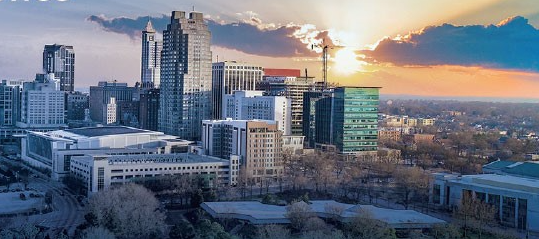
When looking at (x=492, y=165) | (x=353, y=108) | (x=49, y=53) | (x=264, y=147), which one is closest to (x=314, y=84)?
(x=353, y=108)

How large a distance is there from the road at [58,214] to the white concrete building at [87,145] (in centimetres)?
128

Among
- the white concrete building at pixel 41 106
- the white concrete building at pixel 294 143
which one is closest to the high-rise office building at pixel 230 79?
the white concrete building at pixel 294 143

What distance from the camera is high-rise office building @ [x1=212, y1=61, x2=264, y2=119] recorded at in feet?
97.2

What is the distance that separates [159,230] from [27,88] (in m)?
23.9

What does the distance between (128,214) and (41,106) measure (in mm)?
22476

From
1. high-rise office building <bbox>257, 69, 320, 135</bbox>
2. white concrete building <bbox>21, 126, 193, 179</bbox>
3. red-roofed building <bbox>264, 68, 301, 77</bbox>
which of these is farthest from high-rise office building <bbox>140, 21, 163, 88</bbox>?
white concrete building <bbox>21, 126, 193, 179</bbox>

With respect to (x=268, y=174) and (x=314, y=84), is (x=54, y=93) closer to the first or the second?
(x=314, y=84)

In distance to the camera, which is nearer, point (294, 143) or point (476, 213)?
point (476, 213)

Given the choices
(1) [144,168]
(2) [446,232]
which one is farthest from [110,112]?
(2) [446,232]

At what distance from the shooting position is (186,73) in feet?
88.0

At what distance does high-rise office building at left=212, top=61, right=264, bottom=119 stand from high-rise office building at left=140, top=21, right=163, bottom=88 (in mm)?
17277

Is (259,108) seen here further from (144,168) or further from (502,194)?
(502,194)

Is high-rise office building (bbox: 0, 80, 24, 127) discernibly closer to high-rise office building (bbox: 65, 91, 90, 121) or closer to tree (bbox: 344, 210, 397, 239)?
high-rise office building (bbox: 65, 91, 90, 121)

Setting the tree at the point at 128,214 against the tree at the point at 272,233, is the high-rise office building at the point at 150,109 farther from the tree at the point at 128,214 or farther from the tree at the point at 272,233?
the tree at the point at 272,233
